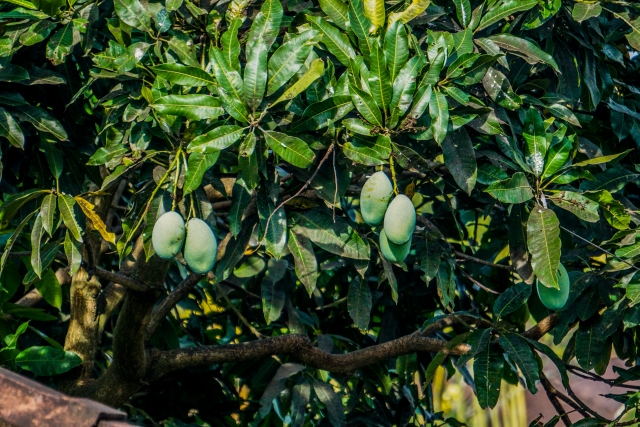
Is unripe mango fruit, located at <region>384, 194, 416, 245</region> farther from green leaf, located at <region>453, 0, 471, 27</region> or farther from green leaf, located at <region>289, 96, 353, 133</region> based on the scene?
green leaf, located at <region>453, 0, 471, 27</region>

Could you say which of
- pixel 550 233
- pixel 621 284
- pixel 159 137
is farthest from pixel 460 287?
pixel 159 137

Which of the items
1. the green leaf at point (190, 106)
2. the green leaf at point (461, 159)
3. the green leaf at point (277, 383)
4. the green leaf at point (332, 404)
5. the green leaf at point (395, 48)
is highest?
the green leaf at point (395, 48)

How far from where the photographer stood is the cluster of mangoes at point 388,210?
1.85 m

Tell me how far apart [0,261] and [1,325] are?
653 mm

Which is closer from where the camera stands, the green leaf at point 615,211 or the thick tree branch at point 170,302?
the green leaf at point 615,211

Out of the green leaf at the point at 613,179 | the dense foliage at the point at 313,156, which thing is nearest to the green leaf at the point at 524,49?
the dense foliage at the point at 313,156

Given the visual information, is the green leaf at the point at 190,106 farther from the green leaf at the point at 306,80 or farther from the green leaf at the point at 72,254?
the green leaf at the point at 72,254

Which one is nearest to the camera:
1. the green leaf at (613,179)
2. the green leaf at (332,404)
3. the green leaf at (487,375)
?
the green leaf at (487,375)

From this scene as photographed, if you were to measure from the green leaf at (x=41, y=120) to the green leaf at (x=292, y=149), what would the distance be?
0.80 meters

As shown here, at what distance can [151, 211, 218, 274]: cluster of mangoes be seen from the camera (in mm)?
1913

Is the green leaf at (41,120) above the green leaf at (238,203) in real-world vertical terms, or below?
above

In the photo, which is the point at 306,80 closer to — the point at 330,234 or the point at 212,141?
the point at 212,141

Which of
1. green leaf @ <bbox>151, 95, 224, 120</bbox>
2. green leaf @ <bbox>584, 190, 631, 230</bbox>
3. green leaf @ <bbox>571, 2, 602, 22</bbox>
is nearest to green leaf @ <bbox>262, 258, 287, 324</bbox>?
green leaf @ <bbox>151, 95, 224, 120</bbox>

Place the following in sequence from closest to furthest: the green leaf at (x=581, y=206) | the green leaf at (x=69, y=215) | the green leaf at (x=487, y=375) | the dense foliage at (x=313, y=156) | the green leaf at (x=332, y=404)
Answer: the dense foliage at (x=313, y=156) < the green leaf at (x=581, y=206) < the green leaf at (x=69, y=215) < the green leaf at (x=487, y=375) < the green leaf at (x=332, y=404)
